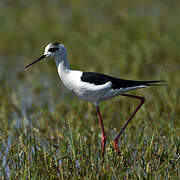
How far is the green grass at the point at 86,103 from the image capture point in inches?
143

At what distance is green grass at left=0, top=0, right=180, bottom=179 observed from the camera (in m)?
3.63

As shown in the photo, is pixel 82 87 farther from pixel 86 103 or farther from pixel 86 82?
pixel 86 103

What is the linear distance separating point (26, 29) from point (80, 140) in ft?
16.4

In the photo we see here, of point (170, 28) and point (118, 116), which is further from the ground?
point (170, 28)

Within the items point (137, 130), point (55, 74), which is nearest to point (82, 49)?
point (55, 74)

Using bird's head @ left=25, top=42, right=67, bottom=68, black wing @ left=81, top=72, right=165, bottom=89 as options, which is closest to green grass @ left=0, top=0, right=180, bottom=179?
black wing @ left=81, top=72, right=165, bottom=89

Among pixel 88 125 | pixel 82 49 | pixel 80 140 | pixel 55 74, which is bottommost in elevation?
pixel 80 140

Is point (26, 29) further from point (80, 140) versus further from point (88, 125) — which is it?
point (80, 140)

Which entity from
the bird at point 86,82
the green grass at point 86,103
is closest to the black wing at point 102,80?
the bird at point 86,82

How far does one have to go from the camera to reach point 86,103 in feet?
18.1

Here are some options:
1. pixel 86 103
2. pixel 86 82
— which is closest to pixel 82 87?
pixel 86 82

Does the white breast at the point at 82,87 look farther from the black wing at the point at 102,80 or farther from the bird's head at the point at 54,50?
the bird's head at the point at 54,50

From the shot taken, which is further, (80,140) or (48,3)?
(48,3)

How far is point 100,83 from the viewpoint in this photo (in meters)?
3.94
